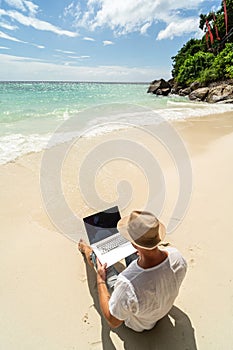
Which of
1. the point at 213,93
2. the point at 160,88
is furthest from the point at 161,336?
the point at 160,88

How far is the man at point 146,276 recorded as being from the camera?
1.25 m

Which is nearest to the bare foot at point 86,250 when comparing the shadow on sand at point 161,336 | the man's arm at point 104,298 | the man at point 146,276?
the man's arm at point 104,298

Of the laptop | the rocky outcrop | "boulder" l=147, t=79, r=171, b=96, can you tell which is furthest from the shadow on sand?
"boulder" l=147, t=79, r=171, b=96

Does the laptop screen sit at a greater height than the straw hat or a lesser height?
lesser

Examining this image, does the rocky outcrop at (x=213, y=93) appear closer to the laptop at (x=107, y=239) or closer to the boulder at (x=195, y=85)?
the boulder at (x=195, y=85)

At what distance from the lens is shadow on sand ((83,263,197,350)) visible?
5.08ft

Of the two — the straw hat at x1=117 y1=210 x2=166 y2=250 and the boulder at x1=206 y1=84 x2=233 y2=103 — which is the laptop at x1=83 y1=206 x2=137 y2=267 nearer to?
the straw hat at x1=117 y1=210 x2=166 y2=250

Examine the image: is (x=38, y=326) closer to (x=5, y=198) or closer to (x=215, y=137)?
(x=5, y=198)

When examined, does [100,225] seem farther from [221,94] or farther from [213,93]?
[213,93]

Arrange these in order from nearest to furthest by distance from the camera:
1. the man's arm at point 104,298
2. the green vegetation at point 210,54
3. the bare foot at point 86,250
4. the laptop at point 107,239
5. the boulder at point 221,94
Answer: the man's arm at point 104,298 → the laptop at point 107,239 → the bare foot at point 86,250 → the boulder at point 221,94 → the green vegetation at point 210,54

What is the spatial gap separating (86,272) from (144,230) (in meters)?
1.16

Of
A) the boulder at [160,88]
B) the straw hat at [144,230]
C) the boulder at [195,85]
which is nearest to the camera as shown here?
the straw hat at [144,230]

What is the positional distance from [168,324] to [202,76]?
2970 cm

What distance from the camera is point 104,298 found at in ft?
4.99
